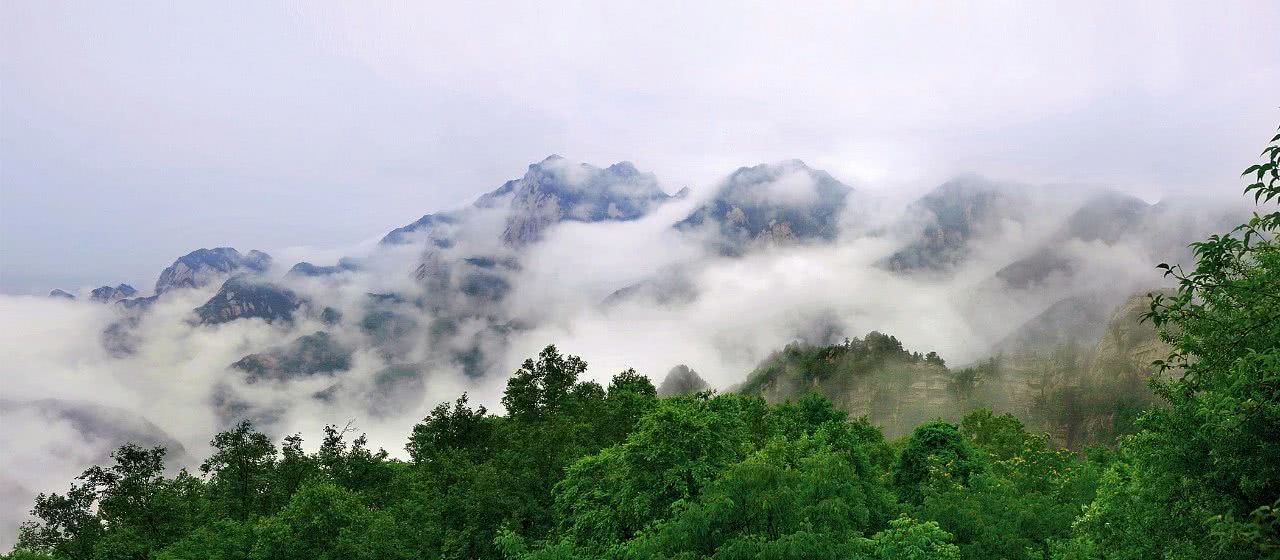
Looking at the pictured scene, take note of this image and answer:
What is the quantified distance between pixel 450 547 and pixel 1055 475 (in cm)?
5105

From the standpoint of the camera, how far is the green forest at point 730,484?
16234 millimetres

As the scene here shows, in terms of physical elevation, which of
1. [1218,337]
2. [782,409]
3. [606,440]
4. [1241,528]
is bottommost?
[1241,528]

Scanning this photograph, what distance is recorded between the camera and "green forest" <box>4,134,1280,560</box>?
1623 centimetres

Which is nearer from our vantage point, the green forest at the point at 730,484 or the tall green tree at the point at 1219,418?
the tall green tree at the point at 1219,418

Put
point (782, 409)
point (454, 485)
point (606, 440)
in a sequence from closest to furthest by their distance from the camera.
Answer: point (454, 485)
point (606, 440)
point (782, 409)

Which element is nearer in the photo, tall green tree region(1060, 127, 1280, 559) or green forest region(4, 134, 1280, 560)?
tall green tree region(1060, 127, 1280, 559)

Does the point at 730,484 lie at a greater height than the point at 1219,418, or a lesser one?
greater

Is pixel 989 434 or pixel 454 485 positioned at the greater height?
pixel 989 434

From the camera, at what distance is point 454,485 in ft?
163

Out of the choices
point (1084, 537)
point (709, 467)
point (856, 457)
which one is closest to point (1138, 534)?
point (1084, 537)

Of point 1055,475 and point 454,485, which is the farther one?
point 1055,475

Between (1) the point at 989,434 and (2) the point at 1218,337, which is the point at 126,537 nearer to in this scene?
(2) the point at 1218,337

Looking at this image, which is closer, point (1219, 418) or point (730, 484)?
point (1219, 418)

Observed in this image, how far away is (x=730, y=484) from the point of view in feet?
95.2
